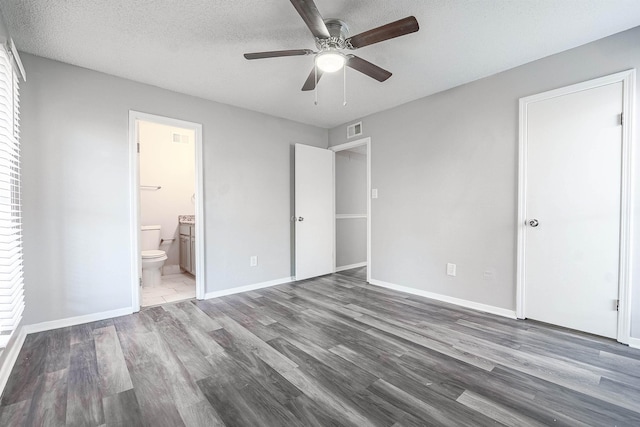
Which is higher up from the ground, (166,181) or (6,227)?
(166,181)

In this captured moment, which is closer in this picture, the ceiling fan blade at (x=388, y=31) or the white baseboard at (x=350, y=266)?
the ceiling fan blade at (x=388, y=31)

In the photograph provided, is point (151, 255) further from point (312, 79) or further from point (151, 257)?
point (312, 79)

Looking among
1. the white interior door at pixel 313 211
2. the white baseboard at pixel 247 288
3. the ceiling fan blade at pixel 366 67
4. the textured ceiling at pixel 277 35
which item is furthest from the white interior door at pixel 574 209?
the white baseboard at pixel 247 288

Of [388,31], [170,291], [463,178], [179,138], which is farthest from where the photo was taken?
[179,138]

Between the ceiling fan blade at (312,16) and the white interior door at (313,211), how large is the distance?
2.34 metres

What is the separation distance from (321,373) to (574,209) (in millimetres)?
2476

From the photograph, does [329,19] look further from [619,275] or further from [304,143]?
[619,275]

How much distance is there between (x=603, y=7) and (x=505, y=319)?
2520mm

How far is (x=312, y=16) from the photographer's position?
5.05 feet

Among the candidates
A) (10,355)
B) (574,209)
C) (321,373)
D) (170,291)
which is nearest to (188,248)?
(170,291)

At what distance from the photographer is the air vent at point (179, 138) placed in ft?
15.3

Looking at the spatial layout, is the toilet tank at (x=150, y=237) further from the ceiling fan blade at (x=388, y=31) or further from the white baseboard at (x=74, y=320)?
the ceiling fan blade at (x=388, y=31)

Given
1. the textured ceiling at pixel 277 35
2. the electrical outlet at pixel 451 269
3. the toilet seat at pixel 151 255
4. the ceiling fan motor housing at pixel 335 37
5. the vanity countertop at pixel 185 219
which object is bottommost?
the electrical outlet at pixel 451 269

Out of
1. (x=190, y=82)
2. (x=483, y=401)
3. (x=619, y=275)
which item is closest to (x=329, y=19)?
(x=190, y=82)
